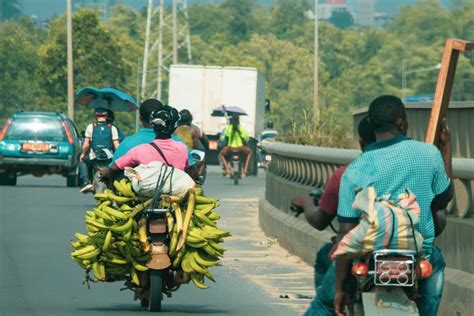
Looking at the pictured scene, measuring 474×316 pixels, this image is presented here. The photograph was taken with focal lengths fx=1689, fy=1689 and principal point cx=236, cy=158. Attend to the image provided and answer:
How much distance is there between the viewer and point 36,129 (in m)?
36.3

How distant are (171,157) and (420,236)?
4981 millimetres

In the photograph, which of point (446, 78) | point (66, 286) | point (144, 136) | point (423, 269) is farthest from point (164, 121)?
point (423, 269)

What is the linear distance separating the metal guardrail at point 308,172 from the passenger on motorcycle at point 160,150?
205cm

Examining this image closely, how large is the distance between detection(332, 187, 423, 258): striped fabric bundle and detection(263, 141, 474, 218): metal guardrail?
11.6 feet

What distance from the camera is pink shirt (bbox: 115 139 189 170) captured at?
12047mm

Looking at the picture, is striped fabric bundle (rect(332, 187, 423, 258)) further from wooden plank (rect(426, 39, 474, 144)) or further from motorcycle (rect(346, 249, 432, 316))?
wooden plank (rect(426, 39, 474, 144))

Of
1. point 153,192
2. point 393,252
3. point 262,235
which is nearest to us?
point 393,252

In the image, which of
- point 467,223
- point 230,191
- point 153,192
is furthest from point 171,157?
point 230,191

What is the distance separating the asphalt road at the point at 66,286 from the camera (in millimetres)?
12477

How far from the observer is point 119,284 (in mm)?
14852


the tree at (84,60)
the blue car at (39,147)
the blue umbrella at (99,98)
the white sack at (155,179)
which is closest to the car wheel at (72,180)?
the blue car at (39,147)

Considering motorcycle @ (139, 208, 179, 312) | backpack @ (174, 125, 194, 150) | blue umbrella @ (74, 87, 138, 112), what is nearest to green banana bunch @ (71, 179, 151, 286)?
motorcycle @ (139, 208, 179, 312)

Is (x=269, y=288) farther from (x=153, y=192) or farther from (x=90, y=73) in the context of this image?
(x=90, y=73)

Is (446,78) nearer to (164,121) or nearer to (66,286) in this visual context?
(164,121)
